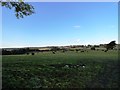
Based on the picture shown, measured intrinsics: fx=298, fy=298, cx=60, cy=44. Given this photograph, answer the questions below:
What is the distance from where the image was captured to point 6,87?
22.4 m

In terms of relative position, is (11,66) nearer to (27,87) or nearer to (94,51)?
(27,87)

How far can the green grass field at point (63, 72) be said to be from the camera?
23.3 metres

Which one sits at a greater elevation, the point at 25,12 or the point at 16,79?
the point at 25,12

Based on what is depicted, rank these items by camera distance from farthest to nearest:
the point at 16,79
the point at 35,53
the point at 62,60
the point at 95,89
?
the point at 35,53 → the point at 62,60 → the point at 16,79 → the point at 95,89

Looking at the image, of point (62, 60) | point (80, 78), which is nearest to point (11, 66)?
point (62, 60)

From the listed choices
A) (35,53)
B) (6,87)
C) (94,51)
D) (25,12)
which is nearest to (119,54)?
(94,51)

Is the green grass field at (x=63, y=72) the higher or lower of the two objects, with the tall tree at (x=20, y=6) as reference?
lower

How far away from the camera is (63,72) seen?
27.2 metres

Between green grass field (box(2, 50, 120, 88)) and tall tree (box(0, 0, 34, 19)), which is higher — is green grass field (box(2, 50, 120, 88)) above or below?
below

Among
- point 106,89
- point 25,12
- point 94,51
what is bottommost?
point 106,89

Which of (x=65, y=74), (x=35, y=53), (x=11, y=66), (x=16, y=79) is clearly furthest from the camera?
(x=35, y=53)

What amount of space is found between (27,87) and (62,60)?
1281 cm

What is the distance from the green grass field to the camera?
23.3 meters

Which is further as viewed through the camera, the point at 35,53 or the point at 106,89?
the point at 35,53
